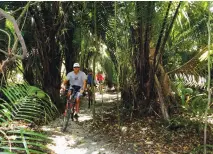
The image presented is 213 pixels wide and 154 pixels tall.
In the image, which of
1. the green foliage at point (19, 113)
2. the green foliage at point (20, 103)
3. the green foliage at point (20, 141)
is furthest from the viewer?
the green foliage at point (20, 103)

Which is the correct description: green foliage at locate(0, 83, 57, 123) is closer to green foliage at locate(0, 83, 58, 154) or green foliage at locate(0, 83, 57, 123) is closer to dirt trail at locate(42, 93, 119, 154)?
green foliage at locate(0, 83, 58, 154)

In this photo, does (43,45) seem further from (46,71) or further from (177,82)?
(177,82)

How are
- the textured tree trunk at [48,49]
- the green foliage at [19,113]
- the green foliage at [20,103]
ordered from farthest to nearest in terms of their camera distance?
the textured tree trunk at [48,49] → the green foliage at [20,103] → the green foliage at [19,113]

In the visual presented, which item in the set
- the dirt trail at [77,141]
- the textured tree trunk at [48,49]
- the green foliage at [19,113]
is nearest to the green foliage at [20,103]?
the green foliage at [19,113]

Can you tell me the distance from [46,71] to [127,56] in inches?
100

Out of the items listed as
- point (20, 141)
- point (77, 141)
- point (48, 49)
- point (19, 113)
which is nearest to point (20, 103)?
point (19, 113)

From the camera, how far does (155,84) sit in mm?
7684

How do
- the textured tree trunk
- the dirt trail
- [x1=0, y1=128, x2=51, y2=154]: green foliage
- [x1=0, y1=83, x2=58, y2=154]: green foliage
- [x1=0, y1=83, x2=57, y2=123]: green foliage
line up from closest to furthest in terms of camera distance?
[x1=0, y1=128, x2=51, y2=154]: green foliage, [x1=0, y1=83, x2=58, y2=154]: green foliage, [x1=0, y1=83, x2=57, y2=123]: green foliage, the dirt trail, the textured tree trunk

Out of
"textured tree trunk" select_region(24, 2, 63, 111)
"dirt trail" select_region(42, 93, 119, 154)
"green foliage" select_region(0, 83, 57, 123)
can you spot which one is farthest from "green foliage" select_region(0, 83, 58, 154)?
"textured tree trunk" select_region(24, 2, 63, 111)

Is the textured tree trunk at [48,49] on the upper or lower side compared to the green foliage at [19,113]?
upper

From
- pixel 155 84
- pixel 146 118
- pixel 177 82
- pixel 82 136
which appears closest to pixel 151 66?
pixel 155 84

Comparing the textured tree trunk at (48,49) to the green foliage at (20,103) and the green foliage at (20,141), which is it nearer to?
the green foliage at (20,103)

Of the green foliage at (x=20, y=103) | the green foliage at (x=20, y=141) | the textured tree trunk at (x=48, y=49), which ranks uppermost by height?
the textured tree trunk at (x=48, y=49)

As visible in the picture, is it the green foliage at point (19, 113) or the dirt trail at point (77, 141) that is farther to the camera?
the dirt trail at point (77, 141)
